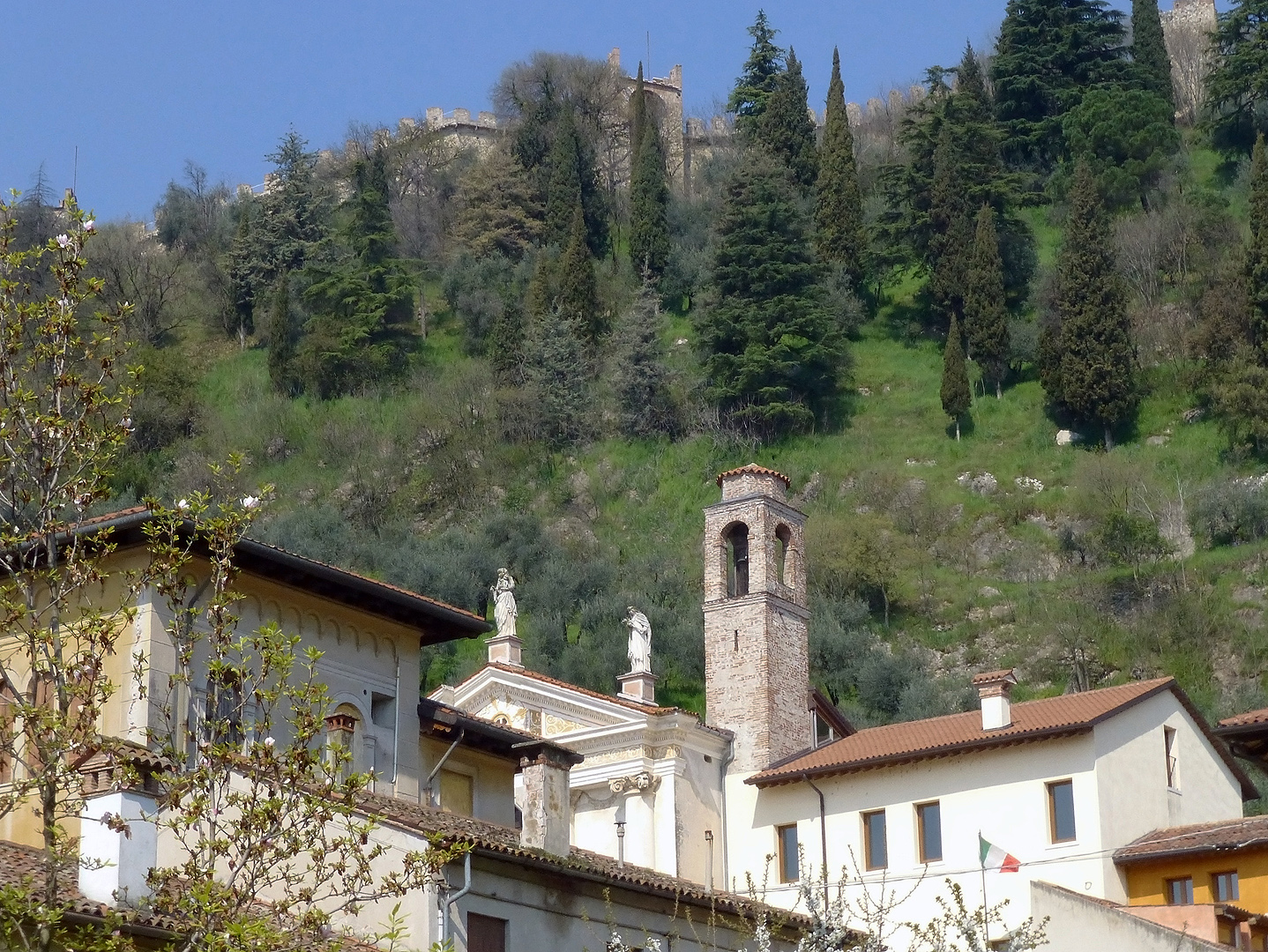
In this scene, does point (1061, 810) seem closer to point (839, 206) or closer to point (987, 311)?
point (987, 311)

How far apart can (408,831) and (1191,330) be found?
57.5 metres

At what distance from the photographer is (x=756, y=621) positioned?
140 feet

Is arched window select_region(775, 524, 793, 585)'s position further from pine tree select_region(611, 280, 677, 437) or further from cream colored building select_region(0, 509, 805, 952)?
pine tree select_region(611, 280, 677, 437)

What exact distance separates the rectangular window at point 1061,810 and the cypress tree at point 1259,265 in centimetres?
3597

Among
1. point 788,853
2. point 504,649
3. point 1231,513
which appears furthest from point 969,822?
point 1231,513

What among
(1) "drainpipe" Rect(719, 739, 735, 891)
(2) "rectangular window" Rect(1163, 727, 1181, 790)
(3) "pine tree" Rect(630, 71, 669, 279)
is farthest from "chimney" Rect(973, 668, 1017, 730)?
(3) "pine tree" Rect(630, 71, 669, 279)

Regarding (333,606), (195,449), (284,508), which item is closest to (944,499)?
(284,508)

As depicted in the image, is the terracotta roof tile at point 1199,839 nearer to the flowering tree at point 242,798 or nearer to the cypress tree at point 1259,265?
the flowering tree at point 242,798

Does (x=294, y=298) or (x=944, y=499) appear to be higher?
(x=294, y=298)

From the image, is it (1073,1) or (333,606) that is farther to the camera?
(1073,1)

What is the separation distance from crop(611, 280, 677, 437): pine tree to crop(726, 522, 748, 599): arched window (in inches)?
1360

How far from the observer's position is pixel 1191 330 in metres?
74.0

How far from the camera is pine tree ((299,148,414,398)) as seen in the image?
86812 millimetres

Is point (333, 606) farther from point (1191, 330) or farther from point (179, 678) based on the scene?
point (1191, 330)
